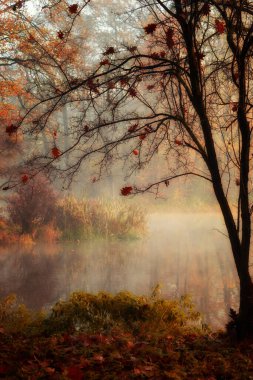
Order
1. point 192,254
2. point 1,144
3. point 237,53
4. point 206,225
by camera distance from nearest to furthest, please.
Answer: point 237,53
point 192,254
point 1,144
point 206,225

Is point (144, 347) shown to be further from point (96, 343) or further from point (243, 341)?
point (243, 341)

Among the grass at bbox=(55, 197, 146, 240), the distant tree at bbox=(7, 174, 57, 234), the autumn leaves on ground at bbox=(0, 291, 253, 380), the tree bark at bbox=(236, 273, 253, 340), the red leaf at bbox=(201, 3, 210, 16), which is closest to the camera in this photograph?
the autumn leaves on ground at bbox=(0, 291, 253, 380)

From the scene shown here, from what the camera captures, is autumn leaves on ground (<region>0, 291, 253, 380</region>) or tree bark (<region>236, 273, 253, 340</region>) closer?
autumn leaves on ground (<region>0, 291, 253, 380</region>)

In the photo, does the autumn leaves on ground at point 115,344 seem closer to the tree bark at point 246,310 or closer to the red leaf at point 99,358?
the red leaf at point 99,358

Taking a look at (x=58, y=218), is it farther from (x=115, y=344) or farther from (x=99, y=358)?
(x=99, y=358)

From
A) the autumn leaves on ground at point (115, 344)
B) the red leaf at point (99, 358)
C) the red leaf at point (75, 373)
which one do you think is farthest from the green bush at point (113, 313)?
the red leaf at point (75, 373)

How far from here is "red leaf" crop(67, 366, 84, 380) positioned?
2666 millimetres

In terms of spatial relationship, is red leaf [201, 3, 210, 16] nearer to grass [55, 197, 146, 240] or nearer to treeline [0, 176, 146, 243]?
treeline [0, 176, 146, 243]

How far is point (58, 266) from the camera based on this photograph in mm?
9430

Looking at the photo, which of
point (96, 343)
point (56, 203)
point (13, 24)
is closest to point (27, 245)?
point (56, 203)

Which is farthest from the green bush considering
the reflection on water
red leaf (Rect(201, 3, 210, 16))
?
red leaf (Rect(201, 3, 210, 16))

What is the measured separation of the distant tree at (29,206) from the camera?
39.2ft

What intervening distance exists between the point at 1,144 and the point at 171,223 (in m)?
9.66

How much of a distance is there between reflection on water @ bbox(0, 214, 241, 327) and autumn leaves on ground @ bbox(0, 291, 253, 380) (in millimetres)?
1461
